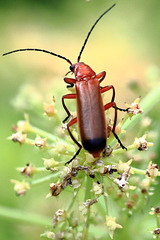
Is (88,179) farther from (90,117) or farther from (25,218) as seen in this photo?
(25,218)

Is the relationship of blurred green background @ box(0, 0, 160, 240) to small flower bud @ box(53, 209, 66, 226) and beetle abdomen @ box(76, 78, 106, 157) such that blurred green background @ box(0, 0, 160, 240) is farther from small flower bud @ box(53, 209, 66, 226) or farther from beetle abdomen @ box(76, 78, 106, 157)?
small flower bud @ box(53, 209, 66, 226)

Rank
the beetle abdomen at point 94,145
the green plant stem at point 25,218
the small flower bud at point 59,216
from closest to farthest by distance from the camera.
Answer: the beetle abdomen at point 94,145
the small flower bud at point 59,216
the green plant stem at point 25,218

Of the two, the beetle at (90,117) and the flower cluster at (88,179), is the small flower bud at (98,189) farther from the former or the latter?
the beetle at (90,117)

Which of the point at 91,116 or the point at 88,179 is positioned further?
the point at 91,116

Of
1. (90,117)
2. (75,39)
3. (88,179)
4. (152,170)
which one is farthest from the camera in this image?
(75,39)

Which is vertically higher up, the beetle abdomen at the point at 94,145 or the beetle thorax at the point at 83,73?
the beetle thorax at the point at 83,73

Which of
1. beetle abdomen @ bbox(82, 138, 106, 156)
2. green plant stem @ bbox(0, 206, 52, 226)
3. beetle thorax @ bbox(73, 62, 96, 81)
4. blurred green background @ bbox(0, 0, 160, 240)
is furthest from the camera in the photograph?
blurred green background @ bbox(0, 0, 160, 240)

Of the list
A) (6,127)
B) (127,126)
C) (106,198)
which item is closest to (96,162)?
(106,198)

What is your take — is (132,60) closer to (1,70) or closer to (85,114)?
(1,70)

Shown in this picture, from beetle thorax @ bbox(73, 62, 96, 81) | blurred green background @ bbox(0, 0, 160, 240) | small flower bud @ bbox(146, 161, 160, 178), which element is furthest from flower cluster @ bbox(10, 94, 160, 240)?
blurred green background @ bbox(0, 0, 160, 240)

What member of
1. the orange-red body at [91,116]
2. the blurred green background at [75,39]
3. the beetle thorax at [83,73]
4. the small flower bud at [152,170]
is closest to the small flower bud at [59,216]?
the orange-red body at [91,116]

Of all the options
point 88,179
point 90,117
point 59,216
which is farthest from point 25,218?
point 90,117
